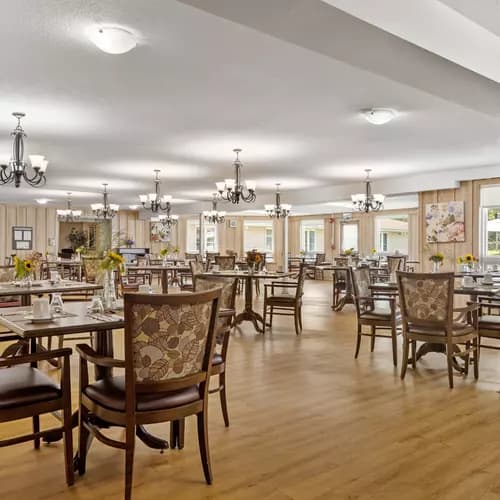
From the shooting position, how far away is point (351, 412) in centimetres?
339

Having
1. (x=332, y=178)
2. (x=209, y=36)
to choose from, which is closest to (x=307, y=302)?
(x=332, y=178)

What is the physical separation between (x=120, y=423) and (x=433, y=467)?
1611mm

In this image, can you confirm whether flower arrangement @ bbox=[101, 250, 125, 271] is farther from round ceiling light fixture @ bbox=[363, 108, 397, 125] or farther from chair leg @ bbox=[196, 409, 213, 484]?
round ceiling light fixture @ bbox=[363, 108, 397, 125]

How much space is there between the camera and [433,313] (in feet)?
13.6

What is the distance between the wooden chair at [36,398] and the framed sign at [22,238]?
1420cm

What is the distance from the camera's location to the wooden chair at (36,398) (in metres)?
2.21

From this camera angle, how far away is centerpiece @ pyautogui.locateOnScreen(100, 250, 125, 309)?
3.09 m

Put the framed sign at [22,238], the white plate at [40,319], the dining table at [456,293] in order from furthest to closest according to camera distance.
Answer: the framed sign at [22,238] < the dining table at [456,293] < the white plate at [40,319]

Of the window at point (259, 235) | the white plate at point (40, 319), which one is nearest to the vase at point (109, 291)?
the white plate at point (40, 319)

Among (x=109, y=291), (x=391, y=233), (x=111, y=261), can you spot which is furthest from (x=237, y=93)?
(x=391, y=233)

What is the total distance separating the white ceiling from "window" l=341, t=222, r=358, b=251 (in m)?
7.67

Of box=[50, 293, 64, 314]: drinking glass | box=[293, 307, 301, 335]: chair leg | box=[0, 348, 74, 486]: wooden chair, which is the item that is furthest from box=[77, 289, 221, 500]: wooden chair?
box=[293, 307, 301, 335]: chair leg

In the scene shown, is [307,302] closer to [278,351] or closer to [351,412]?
[278,351]

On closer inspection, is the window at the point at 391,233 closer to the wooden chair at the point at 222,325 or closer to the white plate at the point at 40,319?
the wooden chair at the point at 222,325
